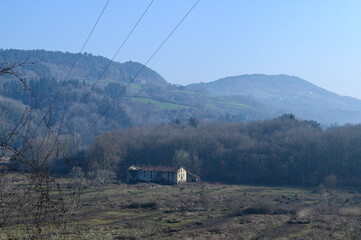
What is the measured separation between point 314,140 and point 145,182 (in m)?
34.0

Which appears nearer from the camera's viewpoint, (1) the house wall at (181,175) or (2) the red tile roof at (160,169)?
(1) the house wall at (181,175)

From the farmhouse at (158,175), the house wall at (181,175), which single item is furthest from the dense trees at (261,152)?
the farmhouse at (158,175)

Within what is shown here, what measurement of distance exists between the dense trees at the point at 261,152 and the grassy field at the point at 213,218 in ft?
61.6

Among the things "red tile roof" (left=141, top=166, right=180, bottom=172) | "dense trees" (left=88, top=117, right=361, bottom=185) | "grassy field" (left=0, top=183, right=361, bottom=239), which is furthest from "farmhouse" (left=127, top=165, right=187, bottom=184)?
"grassy field" (left=0, top=183, right=361, bottom=239)

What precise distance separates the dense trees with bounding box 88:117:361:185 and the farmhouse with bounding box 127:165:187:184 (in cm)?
699

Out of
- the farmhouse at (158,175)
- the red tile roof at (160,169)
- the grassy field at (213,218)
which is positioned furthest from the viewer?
the red tile roof at (160,169)

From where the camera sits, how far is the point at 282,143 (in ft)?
266

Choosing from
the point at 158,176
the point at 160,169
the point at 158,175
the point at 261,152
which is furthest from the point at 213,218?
the point at 261,152

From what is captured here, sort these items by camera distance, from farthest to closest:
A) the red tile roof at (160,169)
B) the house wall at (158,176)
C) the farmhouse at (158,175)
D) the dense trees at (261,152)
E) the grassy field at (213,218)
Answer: the dense trees at (261,152) → the red tile roof at (160,169) → the farmhouse at (158,175) → the house wall at (158,176) → the grassy field at (213,218)

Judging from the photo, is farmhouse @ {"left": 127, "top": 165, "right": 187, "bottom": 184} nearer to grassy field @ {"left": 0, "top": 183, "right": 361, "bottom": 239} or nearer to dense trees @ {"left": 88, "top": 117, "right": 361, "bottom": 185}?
dense trees @ {"left": 88, "top": 117, "right": 361, "bottom": 185}

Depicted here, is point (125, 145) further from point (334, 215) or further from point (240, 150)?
point (334, 215)

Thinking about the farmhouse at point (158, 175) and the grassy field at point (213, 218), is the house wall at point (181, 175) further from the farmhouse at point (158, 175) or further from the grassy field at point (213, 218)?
the grassy field at point (213, 218)

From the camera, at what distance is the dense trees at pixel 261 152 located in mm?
69312

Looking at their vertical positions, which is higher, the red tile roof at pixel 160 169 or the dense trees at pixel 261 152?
the dense trees at pixel 261 152
